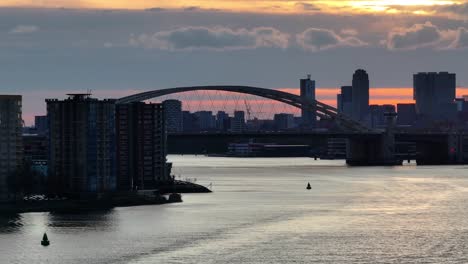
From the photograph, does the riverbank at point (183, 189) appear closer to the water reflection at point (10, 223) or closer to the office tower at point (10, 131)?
the office tower at point (10, 131)

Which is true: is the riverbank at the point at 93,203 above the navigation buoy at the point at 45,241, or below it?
above


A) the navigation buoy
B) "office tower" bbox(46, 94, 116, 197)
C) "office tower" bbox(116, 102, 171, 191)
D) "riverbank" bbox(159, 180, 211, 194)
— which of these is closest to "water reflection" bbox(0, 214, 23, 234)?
the navigation buoy

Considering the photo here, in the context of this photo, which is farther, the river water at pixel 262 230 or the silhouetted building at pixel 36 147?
the silhouetted building at pixel 36 147

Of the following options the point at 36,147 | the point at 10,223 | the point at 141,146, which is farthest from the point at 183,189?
the point at 36,147

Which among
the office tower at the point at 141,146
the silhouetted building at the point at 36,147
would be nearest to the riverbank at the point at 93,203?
the office tower at the point at 141,146

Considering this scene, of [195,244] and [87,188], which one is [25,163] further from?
[195,244]

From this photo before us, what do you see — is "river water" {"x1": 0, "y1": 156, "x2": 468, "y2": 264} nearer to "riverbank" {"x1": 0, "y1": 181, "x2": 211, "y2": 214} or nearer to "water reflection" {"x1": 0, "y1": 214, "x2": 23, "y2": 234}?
"water reflection" {"x1": 0, "y1": 214, "x2": 23, "y2": 234}
